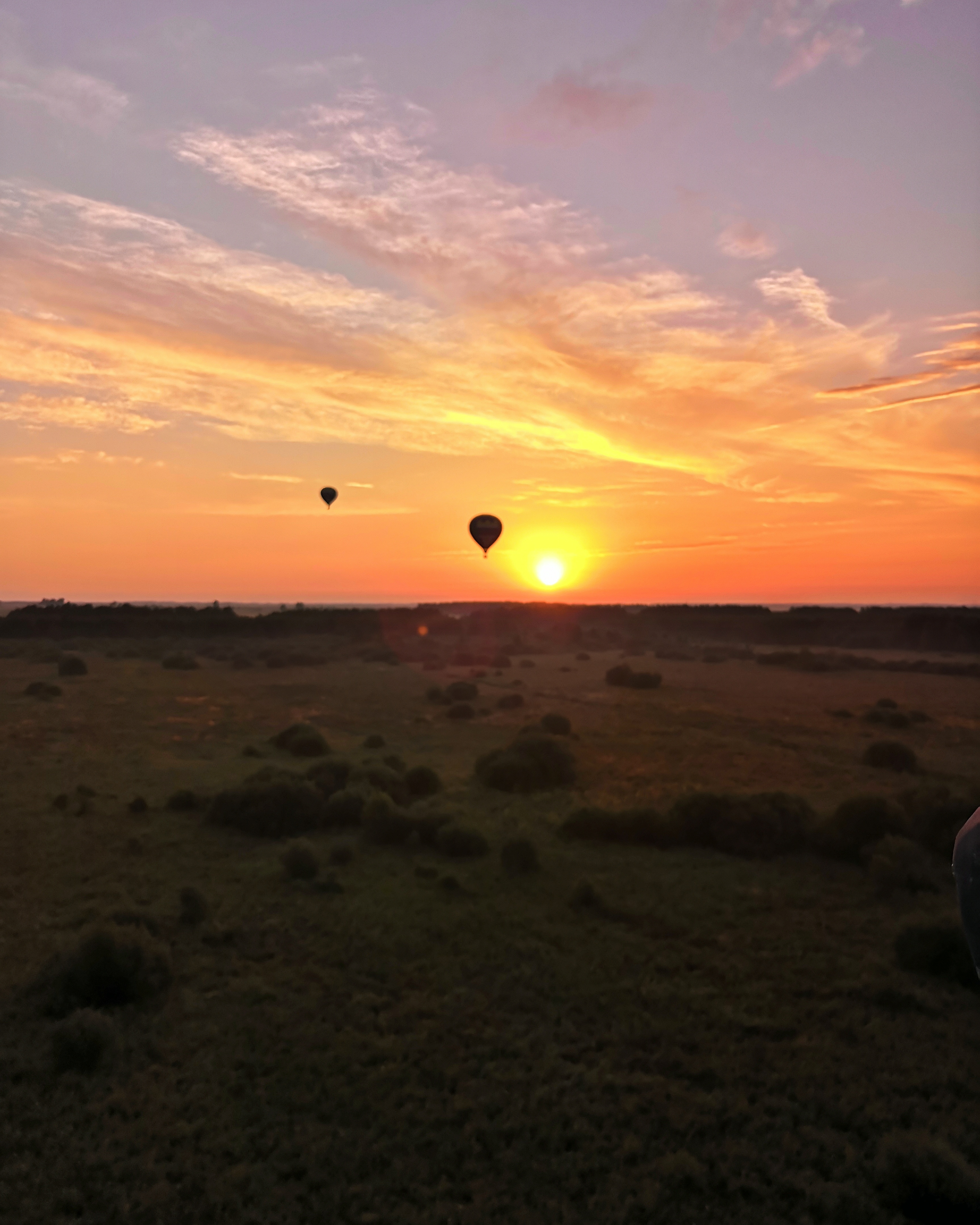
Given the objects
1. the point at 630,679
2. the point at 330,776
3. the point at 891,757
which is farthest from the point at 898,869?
the point at 630,679

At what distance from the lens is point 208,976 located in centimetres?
1220

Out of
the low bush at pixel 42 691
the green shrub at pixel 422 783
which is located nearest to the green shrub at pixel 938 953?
the green shrub at pixel 422 783

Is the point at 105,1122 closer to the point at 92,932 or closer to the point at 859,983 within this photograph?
the point at 92,932

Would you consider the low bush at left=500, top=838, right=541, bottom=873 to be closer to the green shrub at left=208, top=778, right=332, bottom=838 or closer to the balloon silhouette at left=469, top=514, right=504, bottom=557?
the green shrub at left=208, top=778, right=332, bottom=838

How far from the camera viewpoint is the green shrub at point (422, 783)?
78.7ft

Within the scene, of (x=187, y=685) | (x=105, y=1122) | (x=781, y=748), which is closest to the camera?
(x=105, y=1122)

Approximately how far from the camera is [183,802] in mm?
21688

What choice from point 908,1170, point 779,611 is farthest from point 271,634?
point 908,1170

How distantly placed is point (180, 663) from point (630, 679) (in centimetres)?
3509

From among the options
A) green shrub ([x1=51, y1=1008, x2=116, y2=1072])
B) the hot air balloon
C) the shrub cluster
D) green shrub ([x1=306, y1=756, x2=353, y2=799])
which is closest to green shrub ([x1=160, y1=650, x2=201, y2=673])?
the shrub cluster

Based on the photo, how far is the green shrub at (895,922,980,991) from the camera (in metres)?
12.3

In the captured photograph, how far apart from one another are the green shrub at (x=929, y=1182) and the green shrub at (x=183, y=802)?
18565 mm

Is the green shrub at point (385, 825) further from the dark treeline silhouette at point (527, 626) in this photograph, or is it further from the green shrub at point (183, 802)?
the dark treeline silhouette at point (527, 626)

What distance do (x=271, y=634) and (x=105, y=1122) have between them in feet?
290
